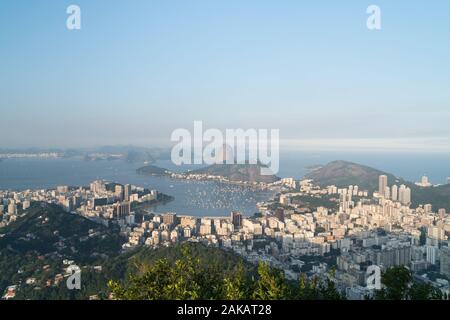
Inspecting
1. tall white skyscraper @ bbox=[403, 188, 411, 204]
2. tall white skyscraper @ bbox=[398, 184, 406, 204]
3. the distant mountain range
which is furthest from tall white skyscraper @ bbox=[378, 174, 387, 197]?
tall white skyscraper @ bbox=[403, 188, 411, 204]

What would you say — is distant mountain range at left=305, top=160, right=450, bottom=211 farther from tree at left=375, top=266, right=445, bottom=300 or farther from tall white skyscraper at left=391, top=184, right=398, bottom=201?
tree at left=375, top=266, right=445, bottom=300

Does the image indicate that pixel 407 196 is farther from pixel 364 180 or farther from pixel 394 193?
pixel 364 180

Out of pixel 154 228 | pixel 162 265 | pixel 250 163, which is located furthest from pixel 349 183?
pixel 162 265

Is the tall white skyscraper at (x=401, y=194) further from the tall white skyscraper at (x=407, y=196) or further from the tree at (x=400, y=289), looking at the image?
the tree at (x=400, y=289)

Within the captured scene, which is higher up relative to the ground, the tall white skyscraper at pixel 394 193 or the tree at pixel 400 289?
the tree at pixel 400 289

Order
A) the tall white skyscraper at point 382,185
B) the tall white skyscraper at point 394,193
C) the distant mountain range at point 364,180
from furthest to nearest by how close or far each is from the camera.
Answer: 1. the tall white skyscraper at point 382,185
2. the tall white skyscraper at point 394,193
3. the distant mountain range at point 364,180

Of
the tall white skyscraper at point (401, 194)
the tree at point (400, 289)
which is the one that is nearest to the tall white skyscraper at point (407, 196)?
the tall white skyscraper at point (401, 194)
